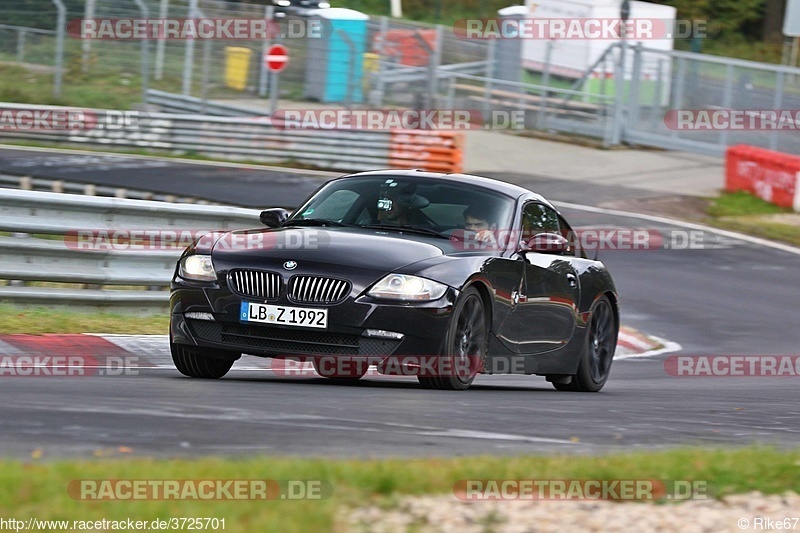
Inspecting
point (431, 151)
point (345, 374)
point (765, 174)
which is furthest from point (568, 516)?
point (431, 151)

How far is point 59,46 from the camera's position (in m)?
31.0

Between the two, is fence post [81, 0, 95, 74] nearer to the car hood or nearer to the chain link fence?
the chain link fence

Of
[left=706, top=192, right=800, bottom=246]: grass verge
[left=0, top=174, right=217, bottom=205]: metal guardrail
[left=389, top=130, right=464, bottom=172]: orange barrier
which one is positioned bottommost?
[left=706, top=192, right=800, bottom=246]: grass verge

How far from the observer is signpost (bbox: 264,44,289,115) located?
30.0m

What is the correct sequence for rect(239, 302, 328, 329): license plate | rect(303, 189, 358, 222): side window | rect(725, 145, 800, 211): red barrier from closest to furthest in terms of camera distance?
rect(239, 302, 328, 329): license plate
rect(303, 189, 358, 222): side window
rect(725, 145, 800, 211): red barrier

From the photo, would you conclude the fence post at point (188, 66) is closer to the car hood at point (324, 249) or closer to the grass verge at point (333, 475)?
the car hood at point (324, 249)

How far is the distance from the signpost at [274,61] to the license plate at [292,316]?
71.9 feet

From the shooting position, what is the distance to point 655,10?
38406 millimetres

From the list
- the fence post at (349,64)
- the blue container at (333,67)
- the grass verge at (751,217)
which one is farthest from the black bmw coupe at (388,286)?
the blue container at (333,67)

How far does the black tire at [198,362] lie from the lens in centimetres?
874

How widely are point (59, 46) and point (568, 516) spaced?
1099 inches

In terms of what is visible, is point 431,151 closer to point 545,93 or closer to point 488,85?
point 545,93

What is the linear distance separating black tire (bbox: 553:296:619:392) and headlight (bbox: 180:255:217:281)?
333cm

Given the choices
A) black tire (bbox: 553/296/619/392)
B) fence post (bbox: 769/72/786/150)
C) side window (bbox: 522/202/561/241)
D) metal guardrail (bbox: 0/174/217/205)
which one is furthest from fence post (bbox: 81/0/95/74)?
side window (bbox: 522/202/561/241)
